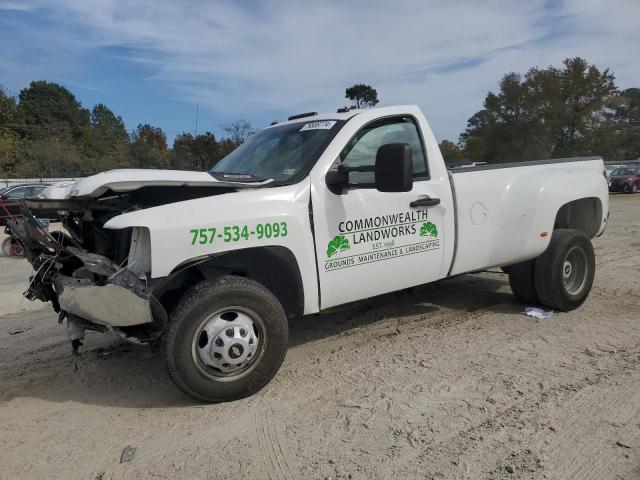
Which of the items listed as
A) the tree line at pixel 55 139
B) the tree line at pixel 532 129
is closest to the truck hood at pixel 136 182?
the tree line at pixel 55 139

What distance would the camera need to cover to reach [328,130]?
403 centimetres

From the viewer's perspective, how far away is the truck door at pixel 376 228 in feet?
12.1

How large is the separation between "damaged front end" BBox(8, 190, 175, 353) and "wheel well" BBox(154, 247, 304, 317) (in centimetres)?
28

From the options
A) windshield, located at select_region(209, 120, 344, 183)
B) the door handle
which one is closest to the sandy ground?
the door handle

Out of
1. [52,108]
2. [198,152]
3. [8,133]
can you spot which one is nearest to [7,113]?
[8,133]

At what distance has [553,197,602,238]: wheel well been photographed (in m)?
5.70

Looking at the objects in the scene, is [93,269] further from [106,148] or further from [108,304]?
[106,148]

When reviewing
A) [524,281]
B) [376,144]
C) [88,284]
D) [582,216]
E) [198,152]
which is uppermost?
[198,152]

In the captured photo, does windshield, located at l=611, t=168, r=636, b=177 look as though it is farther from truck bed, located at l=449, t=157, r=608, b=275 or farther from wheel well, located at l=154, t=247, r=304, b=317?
wheel well, located at l=154, t=247, r=304, b=317

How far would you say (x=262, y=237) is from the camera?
3.38 m

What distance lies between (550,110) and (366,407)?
45.5m

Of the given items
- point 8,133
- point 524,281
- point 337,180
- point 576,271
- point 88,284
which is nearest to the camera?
point 88,284

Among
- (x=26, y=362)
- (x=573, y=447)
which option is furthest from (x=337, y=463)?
(x=26, y=362)

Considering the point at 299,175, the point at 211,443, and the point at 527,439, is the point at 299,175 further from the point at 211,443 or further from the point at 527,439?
the point at 527,439
